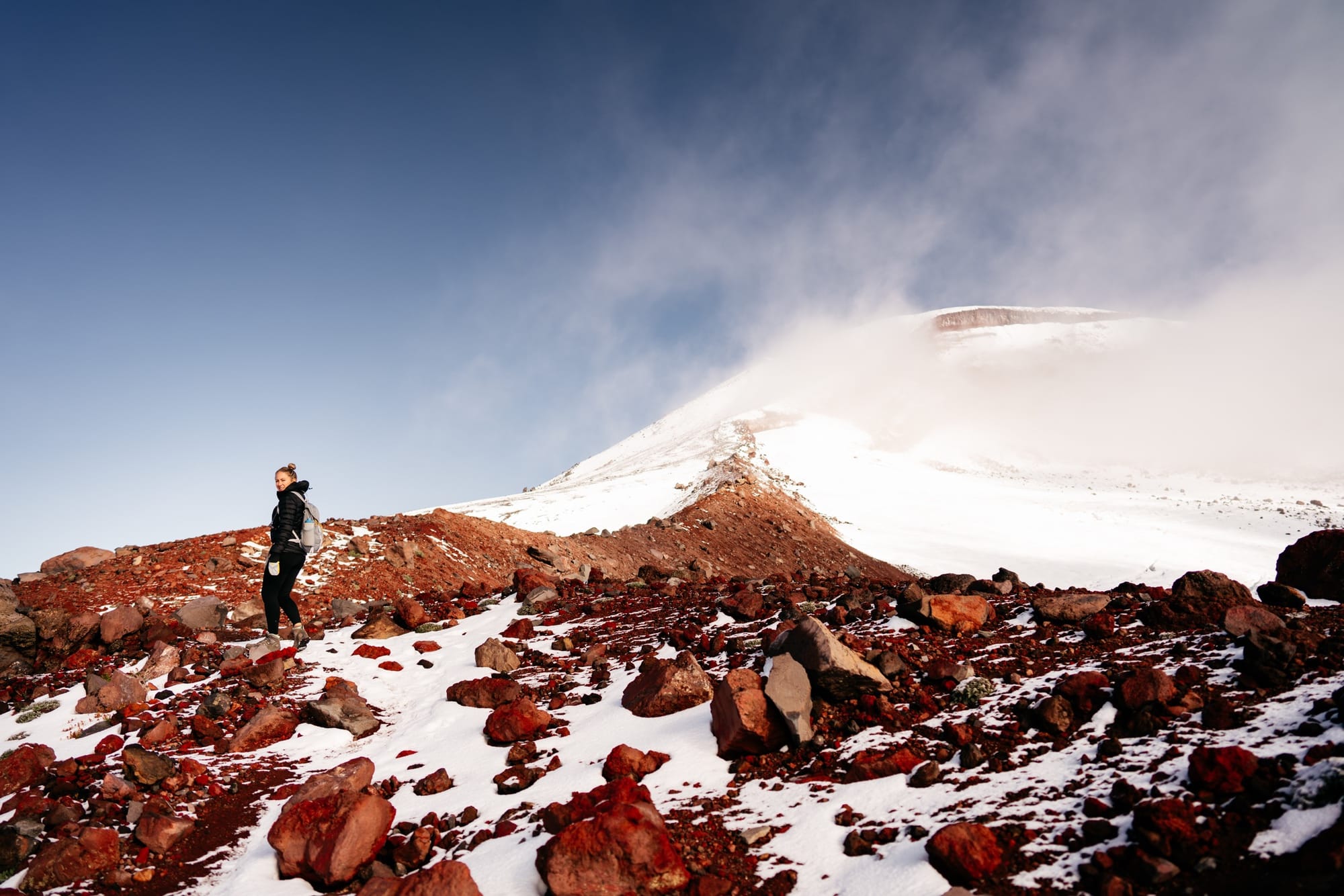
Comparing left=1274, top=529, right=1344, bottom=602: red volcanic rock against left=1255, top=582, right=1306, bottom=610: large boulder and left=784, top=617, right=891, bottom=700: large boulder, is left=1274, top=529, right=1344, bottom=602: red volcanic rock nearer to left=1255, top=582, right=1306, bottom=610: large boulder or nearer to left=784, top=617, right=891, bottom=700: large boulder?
left=1255, top=582, right=1306, bottom=610: large boulder

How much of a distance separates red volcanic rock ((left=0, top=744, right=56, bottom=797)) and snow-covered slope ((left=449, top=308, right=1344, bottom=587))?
19387 millimetres

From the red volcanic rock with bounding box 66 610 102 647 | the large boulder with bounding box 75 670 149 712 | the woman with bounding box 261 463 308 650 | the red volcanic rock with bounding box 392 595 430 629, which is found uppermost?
the woman with bounding box 261 463 308 650

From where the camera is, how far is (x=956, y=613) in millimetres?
6789

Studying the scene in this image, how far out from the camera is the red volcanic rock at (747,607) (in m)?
8.41

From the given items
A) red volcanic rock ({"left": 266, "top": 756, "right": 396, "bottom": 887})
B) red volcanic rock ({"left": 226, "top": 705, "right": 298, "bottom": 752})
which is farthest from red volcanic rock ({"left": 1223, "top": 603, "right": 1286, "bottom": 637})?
red volcanic rock ({"left": 226, "top": 705, "right": 298, "bottom": 752})

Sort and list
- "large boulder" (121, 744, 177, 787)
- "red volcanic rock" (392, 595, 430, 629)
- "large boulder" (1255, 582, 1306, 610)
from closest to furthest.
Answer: "large boulder" (121, 744, 177, 787)
"large boulder" (1255, 582, 1306, 610)
"red volcanic rock" (392, 595, 430, 629)

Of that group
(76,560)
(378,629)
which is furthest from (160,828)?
(76,560)

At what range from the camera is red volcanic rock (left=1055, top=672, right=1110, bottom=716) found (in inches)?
173

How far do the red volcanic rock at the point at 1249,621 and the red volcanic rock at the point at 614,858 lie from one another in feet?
14.4

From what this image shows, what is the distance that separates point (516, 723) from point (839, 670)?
9.94 ft

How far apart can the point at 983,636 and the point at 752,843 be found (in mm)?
3632

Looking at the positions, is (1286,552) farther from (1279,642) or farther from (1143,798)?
(1143,798)

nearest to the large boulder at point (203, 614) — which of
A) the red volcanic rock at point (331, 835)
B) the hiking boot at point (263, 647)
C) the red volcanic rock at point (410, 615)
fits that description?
the hiking boot at point (263, 647)

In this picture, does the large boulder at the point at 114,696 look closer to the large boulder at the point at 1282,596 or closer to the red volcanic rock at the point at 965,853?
the red volcanic rock at the point at 965,853
